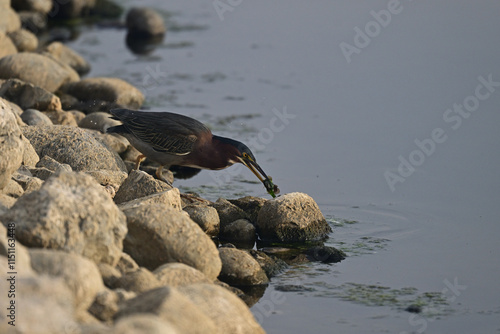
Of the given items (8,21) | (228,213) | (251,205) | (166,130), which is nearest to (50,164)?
(166,130)

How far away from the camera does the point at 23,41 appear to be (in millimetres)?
16547

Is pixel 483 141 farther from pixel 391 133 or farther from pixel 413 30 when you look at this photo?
pixel 413 30

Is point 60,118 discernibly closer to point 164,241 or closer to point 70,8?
point 164,241

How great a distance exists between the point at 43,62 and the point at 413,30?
7708mm

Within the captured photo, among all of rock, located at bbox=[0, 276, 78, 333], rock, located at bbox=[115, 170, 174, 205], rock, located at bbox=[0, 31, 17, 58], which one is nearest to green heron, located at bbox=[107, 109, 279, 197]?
rock, located at bbox=[115, 170, 174, 205]

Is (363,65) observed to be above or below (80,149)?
above

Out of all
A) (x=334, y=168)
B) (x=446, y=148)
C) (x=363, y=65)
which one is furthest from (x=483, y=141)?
(x=363, y=65)

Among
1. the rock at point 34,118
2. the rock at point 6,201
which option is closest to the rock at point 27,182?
the rock at point 6,201

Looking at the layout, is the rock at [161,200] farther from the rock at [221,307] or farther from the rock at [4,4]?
the rock at [4,4]

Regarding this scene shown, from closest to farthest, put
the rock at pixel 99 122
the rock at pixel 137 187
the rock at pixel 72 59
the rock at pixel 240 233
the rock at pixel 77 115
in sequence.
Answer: the rock at pixel 137 187, the rock at pixel 240 233, the rock at pixel 99 122, the rock at pixel 77 115, the rock at pixel 72 59

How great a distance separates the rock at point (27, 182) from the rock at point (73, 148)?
1.48 meters

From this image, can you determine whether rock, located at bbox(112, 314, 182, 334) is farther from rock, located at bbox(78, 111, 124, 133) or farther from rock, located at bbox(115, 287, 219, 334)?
rock, located at bbox(78, 111, 124, 133)

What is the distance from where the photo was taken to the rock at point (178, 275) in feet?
21.2

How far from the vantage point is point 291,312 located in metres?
7.53
